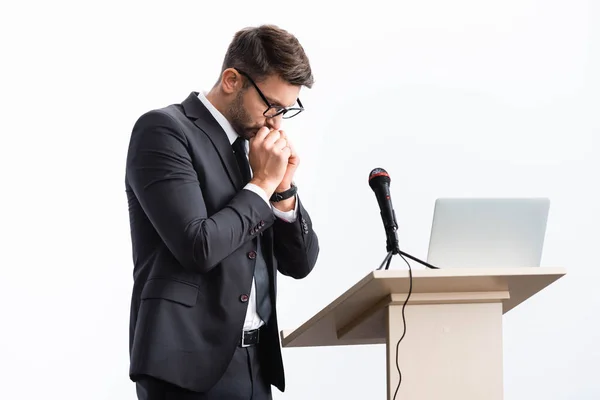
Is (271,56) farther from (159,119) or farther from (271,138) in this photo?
(159,119)

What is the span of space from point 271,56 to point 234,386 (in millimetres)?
736

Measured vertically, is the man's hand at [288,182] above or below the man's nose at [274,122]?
below

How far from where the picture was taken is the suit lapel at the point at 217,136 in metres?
1.86

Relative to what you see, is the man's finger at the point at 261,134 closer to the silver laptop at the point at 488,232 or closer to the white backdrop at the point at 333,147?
the silver laptop at the point at 488,232

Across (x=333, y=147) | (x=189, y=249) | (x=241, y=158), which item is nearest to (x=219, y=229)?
(x=189, y=249)

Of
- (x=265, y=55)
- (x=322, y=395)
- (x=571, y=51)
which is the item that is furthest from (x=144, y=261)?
(x=571, y=51)

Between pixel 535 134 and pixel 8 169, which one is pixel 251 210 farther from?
pixel 535 134

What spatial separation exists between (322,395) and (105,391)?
0.88 metres

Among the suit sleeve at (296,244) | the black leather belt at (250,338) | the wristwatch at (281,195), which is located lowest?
the black leather belt at (250,338)

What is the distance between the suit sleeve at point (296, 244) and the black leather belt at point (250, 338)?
0.22m

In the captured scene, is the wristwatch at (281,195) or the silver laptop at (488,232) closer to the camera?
the silver laptop at (488,232)

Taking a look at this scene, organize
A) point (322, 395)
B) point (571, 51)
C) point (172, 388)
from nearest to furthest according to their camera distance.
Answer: point (172, 388)
point (322, 395)
point (571, 51)

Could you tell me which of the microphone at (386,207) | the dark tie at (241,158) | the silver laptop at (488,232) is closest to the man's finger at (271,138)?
the dark tie at (241,158)

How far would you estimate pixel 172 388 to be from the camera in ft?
5.50
